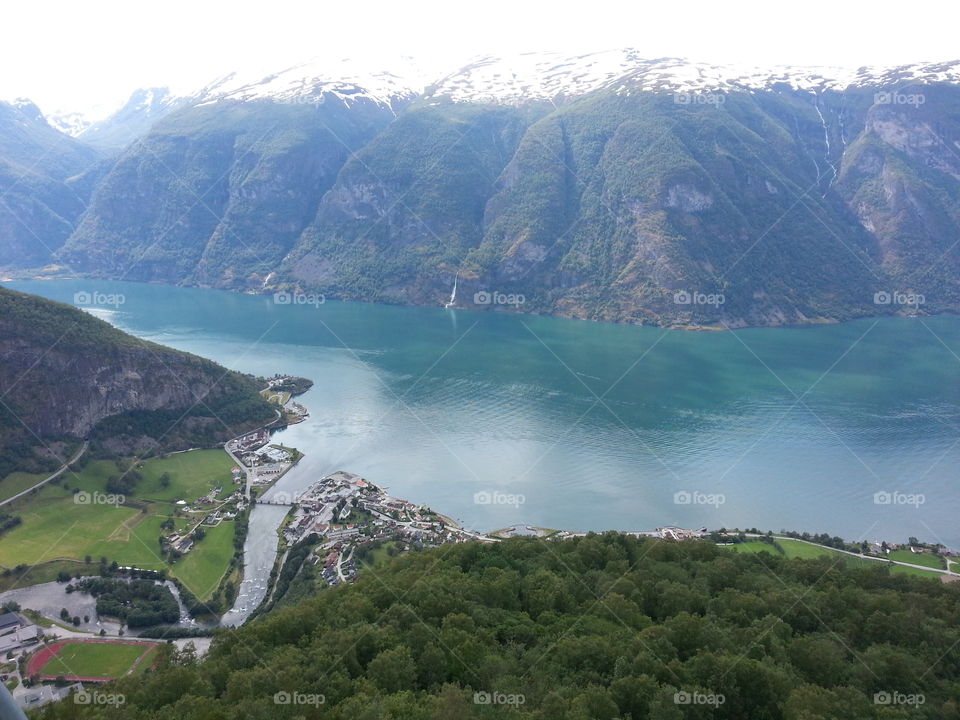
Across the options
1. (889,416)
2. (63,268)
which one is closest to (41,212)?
(63,268)

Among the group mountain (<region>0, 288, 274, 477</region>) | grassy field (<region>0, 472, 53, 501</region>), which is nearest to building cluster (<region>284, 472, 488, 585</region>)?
mountain (<region>0, 288, 274, 477</region>)

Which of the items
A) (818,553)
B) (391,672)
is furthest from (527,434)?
(391,672)

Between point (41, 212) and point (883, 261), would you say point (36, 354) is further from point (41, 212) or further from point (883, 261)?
point (41, 212)

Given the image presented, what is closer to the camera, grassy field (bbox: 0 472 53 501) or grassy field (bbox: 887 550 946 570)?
grassy field (bbox: 887 550 946 570)

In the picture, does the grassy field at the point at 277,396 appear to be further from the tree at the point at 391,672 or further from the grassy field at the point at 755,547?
the tree at the point at 391,672

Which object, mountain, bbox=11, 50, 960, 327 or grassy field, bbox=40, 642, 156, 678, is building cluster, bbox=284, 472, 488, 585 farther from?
mountain, bbox=11, 50, 960, 327
